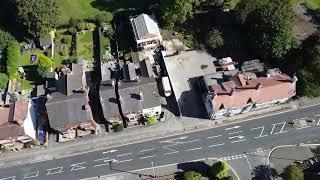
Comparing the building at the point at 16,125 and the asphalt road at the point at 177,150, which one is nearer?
the building at the point at 16,125

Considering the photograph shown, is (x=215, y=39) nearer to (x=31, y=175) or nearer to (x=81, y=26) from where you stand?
(x=81, y=26)

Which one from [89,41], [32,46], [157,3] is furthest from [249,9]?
[32,46]

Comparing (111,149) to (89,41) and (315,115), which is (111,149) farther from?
(315,115)

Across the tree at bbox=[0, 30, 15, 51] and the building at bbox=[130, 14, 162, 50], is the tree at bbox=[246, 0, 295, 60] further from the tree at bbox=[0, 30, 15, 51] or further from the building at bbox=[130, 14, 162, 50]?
the tree at bbox=[0, 30, 15, 51]

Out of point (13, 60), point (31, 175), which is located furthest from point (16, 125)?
point (13, 60)

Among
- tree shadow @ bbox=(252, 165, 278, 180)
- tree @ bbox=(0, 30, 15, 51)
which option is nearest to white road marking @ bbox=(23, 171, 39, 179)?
tree @ bbox=(0, 30, 15, 51)

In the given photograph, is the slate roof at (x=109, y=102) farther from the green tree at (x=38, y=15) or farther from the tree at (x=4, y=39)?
the tree at (x=4, y=39)

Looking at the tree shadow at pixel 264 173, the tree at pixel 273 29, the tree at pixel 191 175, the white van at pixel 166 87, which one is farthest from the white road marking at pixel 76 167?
the tree at pixel 273 29
